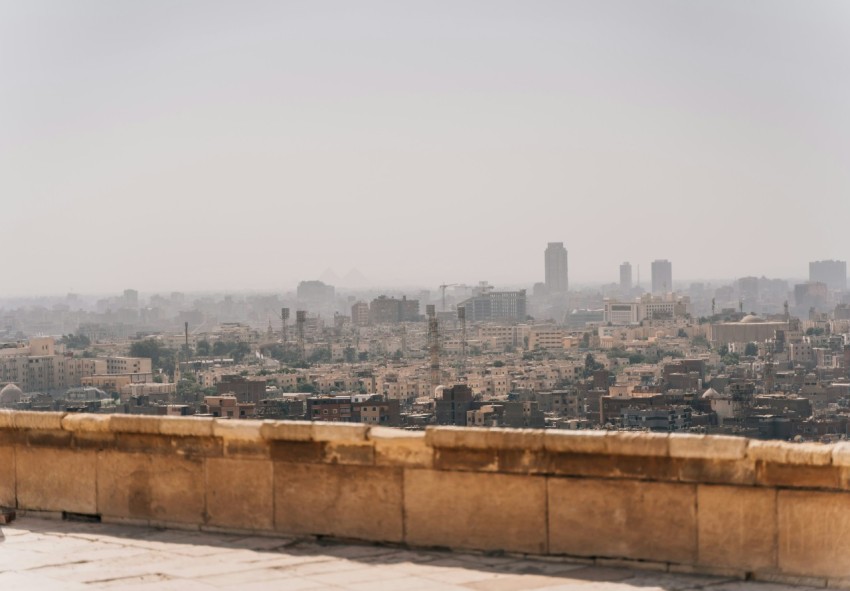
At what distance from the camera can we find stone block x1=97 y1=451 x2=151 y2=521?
228 inches

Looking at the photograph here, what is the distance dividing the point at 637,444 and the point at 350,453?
4.11ft

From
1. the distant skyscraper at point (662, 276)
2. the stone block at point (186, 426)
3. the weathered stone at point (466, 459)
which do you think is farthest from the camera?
the distant skyscraper at point (662, 276)

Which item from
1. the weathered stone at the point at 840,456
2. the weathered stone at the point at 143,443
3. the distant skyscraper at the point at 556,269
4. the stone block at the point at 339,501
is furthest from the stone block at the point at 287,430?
the distant skyscraper at the point at 556,269

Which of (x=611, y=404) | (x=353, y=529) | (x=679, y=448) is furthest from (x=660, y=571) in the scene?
(x=611, y=404)

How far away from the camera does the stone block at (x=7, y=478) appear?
6211 millimetres

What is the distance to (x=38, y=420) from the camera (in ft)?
20.0

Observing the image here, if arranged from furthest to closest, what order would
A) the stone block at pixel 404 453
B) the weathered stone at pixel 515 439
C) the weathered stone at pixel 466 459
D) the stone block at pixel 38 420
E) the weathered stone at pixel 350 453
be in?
the stone block at pixel 38 420
the weathered stone at pixel 350 453
the stone block at pixel 404 453
the weathered stone at pixel 466 459
the weathered stone at pixel 515 439

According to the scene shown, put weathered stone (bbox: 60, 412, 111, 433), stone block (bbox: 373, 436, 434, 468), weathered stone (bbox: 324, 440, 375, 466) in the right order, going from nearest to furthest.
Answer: stone block (bbox: 373, 436, 434, 468), weathered stone (bbox: 324, 440, 375, 466), weathered stone (bbox: 60, 412, 111, 433)

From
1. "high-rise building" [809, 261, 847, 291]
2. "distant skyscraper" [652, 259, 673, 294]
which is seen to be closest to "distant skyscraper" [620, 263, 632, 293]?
"distant skyscraper" [652, 259, 673, 294]

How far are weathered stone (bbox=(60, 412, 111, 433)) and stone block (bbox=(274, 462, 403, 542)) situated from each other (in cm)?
97

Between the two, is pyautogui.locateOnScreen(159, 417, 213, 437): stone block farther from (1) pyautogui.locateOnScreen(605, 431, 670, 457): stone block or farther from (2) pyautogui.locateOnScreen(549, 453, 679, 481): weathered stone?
(1) pyautogui.locateOnScreen(605, 431, 670, 457): stone block

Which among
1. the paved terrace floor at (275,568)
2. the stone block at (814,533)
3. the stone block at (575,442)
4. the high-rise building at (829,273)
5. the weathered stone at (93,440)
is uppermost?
the high-rise building at (829,273)

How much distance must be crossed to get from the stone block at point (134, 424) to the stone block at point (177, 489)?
0.13 metres

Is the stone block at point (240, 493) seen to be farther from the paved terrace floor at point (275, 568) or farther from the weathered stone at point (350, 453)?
the weathered stone at point (350, 453)
